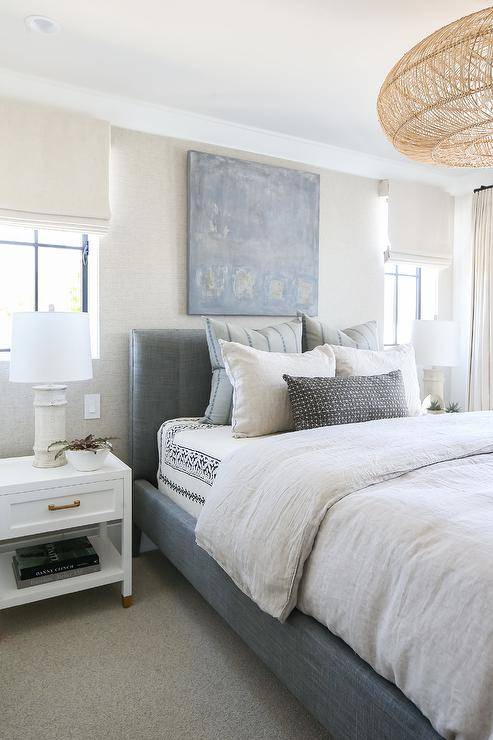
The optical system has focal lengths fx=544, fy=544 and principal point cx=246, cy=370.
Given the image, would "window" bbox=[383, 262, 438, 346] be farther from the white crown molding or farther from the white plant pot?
the white plant pot

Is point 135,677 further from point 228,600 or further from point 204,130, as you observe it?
point 204,130

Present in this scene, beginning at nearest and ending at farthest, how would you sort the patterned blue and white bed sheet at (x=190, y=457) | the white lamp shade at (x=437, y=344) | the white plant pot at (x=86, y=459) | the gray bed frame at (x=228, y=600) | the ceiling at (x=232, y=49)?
the gray bed frame at (x=228, y=600), the ceiling at (x=232, y=49), the patterned blue and white bed sheet at (x=190, y=457), the white plant pot at (x=86, y=459), the white lamp shade at (x=437, y=344)

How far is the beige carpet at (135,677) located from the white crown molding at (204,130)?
7.71 feet

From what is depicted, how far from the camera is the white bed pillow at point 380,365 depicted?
271cm

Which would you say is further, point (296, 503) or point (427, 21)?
point (427, 21)

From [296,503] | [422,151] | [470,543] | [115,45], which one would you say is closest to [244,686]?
[296,503]

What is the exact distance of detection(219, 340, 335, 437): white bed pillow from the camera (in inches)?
92.4

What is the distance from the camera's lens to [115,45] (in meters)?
2.29

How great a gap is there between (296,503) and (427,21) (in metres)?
1.91

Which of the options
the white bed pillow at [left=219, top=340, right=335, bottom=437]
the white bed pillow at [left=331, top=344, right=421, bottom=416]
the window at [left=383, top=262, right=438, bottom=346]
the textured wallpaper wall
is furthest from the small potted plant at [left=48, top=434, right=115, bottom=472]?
the window at [left=383, top=262, right=438, bottom=346]

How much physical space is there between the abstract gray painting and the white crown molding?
0.13m

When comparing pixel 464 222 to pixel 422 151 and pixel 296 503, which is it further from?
pixel 296 503

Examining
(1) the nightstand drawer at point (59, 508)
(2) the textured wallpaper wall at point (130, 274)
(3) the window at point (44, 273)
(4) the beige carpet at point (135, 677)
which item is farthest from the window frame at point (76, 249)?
(4) the beige carpet at point (135, 677)

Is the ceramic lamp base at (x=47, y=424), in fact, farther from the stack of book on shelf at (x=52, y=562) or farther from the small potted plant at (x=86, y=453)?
the stack of book on shelf at (x=52, y=562)
